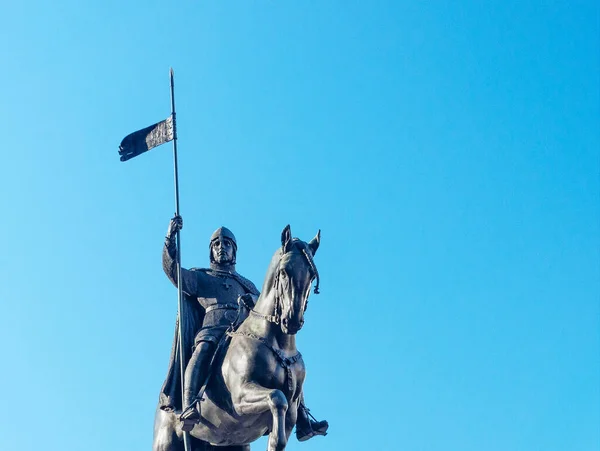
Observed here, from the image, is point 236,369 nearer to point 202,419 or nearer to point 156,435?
point 202,419

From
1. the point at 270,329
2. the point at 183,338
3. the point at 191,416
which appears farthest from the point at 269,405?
the point at 183,338

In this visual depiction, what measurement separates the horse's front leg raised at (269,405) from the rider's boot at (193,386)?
877 mm

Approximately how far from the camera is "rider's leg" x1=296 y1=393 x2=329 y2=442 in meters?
17.7

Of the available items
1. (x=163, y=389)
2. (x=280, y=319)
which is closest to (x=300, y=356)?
(x=280, y=319)

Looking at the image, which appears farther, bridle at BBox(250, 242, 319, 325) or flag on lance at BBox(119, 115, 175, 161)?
flag on lance at BBox(119, 115, 175, 161)

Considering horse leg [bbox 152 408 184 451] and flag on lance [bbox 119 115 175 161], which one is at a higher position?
flag on lance [bbox 119 115 175 161]

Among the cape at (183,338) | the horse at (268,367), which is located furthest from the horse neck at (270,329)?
the cape at (183,338)

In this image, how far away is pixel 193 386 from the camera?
17.1m

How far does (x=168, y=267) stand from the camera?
18500 millimetres

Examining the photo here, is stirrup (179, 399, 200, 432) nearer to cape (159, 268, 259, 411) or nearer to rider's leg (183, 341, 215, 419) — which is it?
rider's leg (183, 341, 215, 419)

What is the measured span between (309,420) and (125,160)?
6326mm

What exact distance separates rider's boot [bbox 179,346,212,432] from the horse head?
5.32 feet

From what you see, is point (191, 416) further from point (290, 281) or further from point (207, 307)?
point (290, 281)

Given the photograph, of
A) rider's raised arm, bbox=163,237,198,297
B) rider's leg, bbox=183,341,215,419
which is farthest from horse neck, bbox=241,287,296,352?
rider's raised arm, bbox=163,237,198,297
